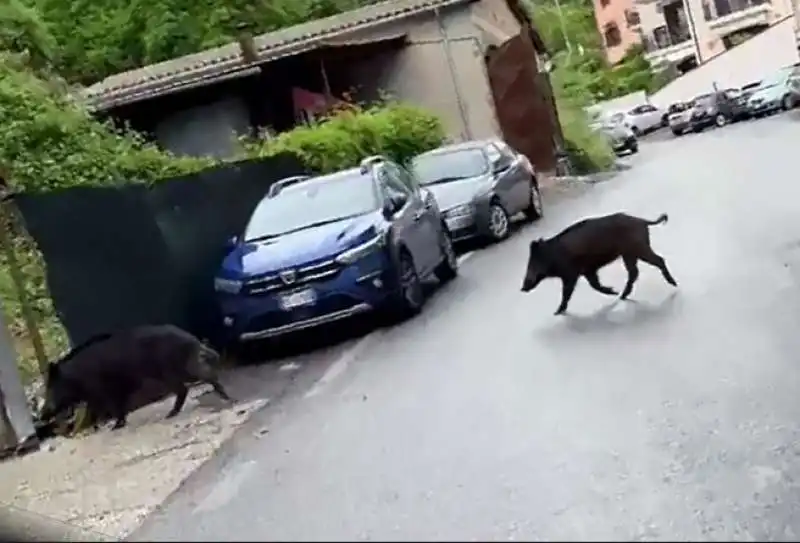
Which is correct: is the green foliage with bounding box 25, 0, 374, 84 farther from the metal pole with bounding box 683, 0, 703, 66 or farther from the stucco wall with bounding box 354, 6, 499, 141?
the metal pole with bounding box 683, 0, 703, 66

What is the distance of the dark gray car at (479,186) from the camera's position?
28.3 feet

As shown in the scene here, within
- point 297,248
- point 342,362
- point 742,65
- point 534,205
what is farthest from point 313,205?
point 742,65

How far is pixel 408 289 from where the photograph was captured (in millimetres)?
7055

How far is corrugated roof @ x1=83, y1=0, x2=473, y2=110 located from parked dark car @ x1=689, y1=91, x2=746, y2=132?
2.42m

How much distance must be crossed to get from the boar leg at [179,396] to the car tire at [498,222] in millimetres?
3129

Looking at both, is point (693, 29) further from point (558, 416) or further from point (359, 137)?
point (558, 416)

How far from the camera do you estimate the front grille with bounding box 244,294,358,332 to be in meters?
6.72

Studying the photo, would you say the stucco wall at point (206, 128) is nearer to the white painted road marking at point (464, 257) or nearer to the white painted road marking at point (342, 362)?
the white painted road marking at point (464, 257)

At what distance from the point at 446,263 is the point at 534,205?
131 cm

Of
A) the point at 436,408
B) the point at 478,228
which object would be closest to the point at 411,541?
the point at 436,408

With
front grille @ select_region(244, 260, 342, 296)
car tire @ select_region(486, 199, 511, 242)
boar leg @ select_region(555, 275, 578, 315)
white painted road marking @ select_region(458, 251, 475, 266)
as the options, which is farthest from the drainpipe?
boar leg @ select_region(555, 275, 578, 315)

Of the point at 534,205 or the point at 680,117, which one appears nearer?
the point at 534,205

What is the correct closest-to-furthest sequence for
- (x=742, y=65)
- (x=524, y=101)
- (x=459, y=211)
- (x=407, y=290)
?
(x=407, y=290) < (x=459, y=211) < (x=524, y=101) < (x=742, y=65)

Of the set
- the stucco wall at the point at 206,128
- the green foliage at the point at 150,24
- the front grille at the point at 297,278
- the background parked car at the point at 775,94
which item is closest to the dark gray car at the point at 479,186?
the stucco wall at the point at 206,128
